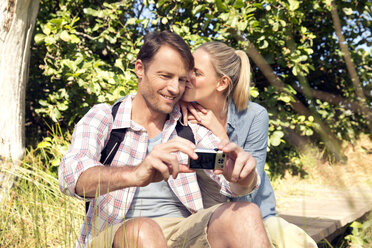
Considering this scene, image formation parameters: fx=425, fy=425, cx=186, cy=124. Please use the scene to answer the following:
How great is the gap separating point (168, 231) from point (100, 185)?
0.56 metres

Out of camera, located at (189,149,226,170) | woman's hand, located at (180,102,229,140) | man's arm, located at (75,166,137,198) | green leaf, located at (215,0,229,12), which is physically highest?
green leaf, located at (215,0,229,12)

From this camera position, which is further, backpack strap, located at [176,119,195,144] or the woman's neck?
the woman's neck

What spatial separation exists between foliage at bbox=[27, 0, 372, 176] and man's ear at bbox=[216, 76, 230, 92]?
117 centimetres

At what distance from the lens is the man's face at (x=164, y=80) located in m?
2.58

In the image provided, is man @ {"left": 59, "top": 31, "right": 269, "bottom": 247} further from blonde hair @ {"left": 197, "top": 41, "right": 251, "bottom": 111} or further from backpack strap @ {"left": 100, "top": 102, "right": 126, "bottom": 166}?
blonde hair @ {"left": 197, "top": 41, "right": 251, "bottom": 111}

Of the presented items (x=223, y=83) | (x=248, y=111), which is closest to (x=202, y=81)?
(x=223, y=83)

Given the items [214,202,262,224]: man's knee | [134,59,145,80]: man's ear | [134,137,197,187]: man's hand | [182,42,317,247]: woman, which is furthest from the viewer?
[182,42,317,247]: woman

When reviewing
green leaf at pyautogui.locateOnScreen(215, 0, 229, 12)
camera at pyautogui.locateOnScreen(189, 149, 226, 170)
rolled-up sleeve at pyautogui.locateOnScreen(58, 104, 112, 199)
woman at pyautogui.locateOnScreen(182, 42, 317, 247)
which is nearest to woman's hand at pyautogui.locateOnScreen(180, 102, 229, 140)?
woman at pyautogui.locateOnScreen(182, 42, 317, 247)

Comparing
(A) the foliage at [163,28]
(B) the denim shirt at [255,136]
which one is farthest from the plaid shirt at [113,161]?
(A) the foliage at [163,28]

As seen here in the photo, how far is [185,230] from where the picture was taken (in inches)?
88.1

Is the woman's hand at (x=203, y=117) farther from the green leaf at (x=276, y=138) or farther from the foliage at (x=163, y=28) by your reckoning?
the green leaf at (x=276, y=138)

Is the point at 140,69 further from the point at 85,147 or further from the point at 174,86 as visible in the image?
the point at 85,147

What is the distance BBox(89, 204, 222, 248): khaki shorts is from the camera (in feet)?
7.06

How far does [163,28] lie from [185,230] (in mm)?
3913
